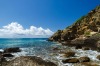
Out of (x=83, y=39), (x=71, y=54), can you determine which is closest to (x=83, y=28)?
(x=83, y=39)

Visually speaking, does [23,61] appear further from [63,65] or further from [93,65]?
[93,65]

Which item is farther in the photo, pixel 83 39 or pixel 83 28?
pixel 83 28

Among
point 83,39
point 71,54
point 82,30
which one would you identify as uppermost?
point 82,30

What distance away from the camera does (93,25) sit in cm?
9950

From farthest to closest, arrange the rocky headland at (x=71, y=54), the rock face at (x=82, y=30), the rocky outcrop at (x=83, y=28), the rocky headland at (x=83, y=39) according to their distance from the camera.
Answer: the rocky outcrop at (x=83, y=28) → the rock face at (x=82, y=30) → the rocky headland at (x=83, y=39) → the rocky headland at (x=71, y=54)

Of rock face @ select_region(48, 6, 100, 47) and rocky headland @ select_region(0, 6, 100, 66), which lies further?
rock face @ select_region(48, 6, 100, 47)

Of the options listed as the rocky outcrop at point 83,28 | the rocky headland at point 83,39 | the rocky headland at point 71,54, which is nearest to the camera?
the rocky headland at point 71,54

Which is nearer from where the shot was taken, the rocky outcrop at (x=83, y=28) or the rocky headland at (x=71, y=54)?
the rocky headland at (x=71, y=54)

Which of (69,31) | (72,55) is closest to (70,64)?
(72,55)

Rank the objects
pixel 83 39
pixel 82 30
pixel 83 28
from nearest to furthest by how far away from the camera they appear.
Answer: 1. pixel 83 39
2. pixel 82 30
3. pixel 83 28

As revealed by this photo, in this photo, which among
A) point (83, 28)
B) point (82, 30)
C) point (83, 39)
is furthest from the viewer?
point (83, 28)

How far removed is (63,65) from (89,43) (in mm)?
42116

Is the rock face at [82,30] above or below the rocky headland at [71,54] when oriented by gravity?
above

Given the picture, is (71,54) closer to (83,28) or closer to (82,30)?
(82,30)
